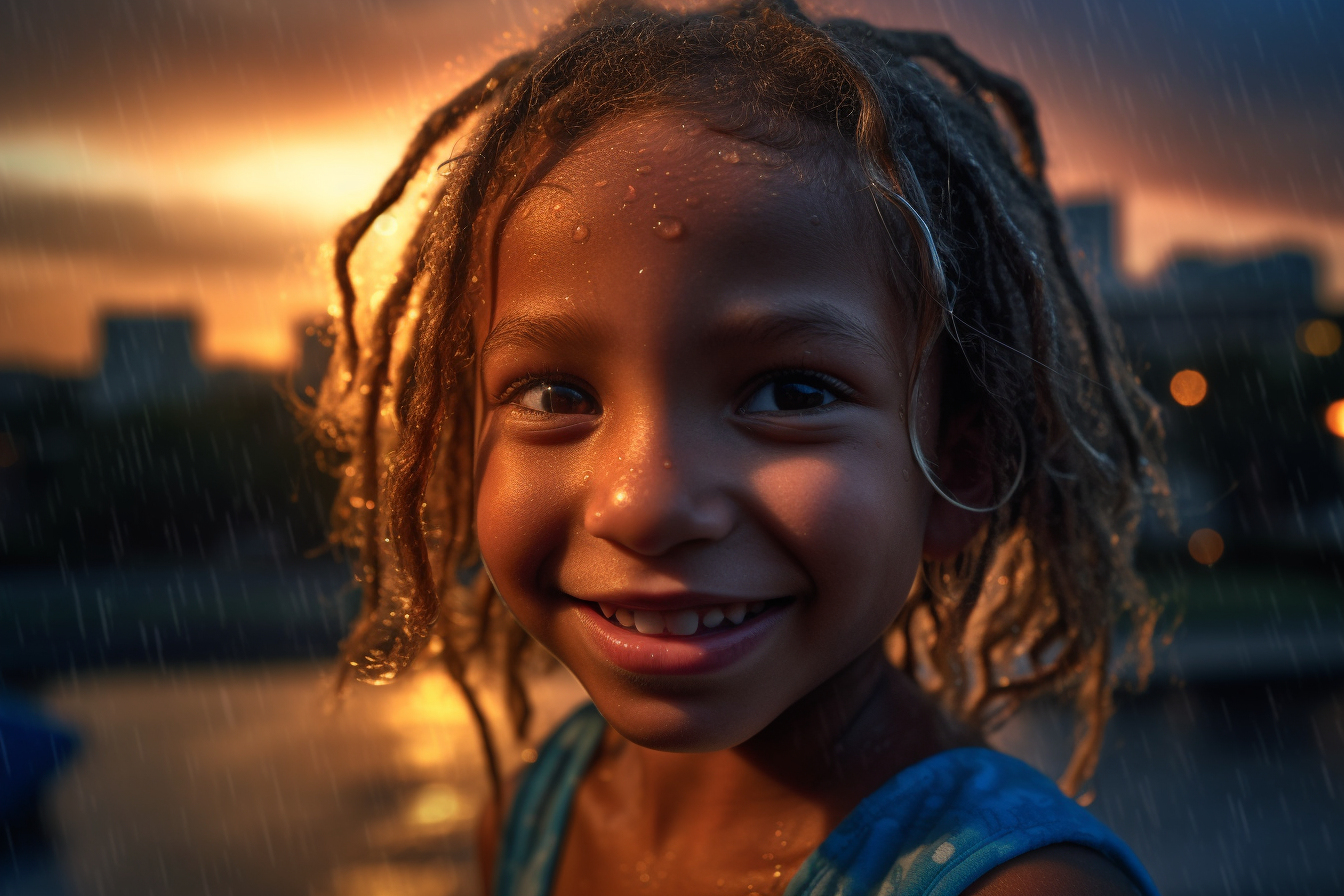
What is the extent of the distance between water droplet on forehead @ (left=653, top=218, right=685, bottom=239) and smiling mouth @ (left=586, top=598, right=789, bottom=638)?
1.48ft

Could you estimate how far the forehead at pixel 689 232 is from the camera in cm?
120

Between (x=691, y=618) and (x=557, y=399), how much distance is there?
0.34m

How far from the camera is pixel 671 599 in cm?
122

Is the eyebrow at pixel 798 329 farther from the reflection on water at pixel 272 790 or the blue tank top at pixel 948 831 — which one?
the reflection on water at pixel 272 790

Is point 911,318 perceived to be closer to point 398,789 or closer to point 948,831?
point 948,831

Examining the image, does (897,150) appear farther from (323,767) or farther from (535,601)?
(323,767)

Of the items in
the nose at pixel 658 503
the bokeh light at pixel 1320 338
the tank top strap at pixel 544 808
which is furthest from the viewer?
the bokeh light at pixel 1320 338

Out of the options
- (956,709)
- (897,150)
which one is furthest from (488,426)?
(956,709)

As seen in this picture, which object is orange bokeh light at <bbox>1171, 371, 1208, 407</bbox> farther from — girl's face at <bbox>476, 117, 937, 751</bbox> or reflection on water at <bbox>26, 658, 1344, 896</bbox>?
girl's face at <bbox>476, 117, 937, 751</bbox>

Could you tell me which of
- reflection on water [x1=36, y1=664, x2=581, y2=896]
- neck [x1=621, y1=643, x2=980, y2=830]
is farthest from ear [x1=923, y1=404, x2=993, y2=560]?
reflection on water [x1=36, y1=664, x2=581, y2=896]

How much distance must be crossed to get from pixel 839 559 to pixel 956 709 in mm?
1086

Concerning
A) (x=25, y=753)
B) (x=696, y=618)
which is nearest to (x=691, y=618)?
(x=696, y=618)

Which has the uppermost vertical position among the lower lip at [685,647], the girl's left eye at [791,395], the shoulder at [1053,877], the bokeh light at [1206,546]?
the girl's left eye at [791,395]

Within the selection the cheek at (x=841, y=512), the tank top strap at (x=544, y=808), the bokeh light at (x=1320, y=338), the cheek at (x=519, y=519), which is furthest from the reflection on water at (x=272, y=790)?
the bokeh light at (x=1320, y=338)
